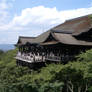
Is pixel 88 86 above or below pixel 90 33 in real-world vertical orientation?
below

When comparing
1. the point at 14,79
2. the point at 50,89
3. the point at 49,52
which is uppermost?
the point at 49,52

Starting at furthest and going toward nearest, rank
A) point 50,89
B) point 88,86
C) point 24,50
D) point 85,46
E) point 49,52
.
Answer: point 24,50 < point 49,52 < point 85,46 < point 88,86 < point 50,89

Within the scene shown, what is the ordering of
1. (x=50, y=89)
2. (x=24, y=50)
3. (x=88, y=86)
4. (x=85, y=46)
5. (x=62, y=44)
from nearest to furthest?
(x=50, y=89) < (x=88, y=86) < (x=62, y=44) < (x=85, y=46) < (x=24, y=50)

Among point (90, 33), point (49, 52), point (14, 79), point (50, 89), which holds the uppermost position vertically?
point (90, 33)

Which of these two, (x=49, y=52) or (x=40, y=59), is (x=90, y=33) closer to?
(x=49, y=52)

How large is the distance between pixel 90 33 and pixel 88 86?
1231cm

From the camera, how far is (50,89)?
1261cm

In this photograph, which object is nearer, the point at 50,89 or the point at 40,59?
the point at 50,89

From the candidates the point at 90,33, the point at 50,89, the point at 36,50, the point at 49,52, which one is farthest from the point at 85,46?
the point at 50,89

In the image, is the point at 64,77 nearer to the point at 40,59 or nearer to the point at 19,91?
the point at 19,91

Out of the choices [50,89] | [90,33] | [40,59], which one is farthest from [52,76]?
[90,33]

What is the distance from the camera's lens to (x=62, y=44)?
22.6 metres

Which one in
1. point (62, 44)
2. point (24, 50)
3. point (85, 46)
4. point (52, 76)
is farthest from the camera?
point (24, 50)

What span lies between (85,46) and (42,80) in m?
10.3
